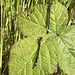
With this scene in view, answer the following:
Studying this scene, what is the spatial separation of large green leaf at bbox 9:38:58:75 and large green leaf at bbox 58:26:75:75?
3 cm

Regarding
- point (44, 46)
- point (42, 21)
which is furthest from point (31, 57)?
point (42, 21)

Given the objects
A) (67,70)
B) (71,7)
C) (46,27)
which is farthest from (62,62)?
(71,7)

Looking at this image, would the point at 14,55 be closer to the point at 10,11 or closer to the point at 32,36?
the point at 32,36

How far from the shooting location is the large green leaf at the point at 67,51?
0.52 meters

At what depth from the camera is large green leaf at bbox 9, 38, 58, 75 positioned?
1.69ft

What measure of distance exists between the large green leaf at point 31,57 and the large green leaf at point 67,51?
32 millimetres

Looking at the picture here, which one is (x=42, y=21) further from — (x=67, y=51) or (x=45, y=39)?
(x=67, y=51)

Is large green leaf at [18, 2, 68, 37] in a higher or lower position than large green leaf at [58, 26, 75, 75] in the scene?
higher

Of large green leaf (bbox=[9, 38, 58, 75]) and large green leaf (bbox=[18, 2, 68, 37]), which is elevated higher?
large green leaf (bbox=[18, 2, 68, 37])

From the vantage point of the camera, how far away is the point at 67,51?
0.53 metres

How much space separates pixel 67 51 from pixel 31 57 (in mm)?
177

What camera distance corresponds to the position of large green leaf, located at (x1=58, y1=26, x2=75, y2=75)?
515 mm

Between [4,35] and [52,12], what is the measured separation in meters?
0.46

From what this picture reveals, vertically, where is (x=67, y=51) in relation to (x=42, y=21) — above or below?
below
